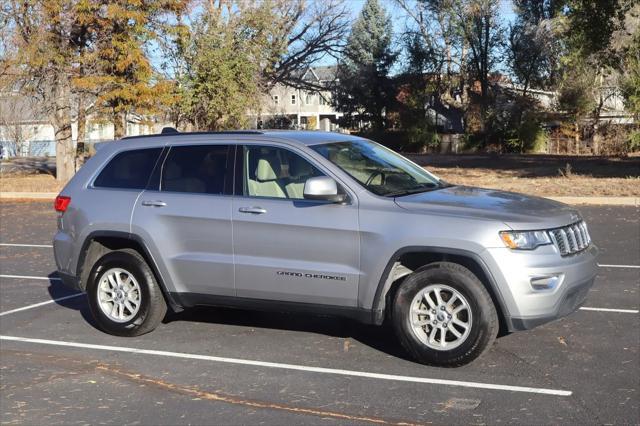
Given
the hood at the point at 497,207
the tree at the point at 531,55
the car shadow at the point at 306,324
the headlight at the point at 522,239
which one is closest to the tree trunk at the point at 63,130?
the car shadow at the point at 306,324

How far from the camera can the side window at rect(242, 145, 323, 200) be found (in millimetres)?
6730

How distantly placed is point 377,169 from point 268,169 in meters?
0.96

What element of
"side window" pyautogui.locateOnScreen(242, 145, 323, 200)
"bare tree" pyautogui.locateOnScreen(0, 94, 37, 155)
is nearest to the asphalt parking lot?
"side window" pyautogui.locateOnScreen(242, 145, 323, 200)

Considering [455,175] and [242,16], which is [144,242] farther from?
[242,16]

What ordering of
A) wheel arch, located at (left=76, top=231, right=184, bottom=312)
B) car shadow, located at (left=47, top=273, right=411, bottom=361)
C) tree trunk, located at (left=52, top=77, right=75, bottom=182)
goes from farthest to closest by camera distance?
tree trunk, located at (left=52, top=77, right=75, bottom=182)
wheel arch, located at (left=76, top=231, right=184, bottom=312)
car shadow, located at (left=47, top=273, right=411, bottom=361)

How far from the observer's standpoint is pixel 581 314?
773 cm

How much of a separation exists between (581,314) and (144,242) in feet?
14.1

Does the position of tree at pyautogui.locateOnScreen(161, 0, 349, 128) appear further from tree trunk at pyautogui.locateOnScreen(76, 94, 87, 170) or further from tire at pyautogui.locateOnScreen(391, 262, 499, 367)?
tire at pyautogui.locateOnScreen(391, 262, 499, 367)

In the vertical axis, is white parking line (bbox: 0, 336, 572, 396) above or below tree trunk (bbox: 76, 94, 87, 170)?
below

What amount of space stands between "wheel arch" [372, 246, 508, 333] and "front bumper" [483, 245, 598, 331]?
0.06 m

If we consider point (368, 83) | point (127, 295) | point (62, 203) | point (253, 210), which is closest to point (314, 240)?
point (253, 210)

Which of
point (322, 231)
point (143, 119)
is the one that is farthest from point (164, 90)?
point (322, 231)

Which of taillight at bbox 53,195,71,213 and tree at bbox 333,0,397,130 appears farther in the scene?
tree at bbox 333,0,397,130

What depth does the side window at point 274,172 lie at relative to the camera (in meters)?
6.73
